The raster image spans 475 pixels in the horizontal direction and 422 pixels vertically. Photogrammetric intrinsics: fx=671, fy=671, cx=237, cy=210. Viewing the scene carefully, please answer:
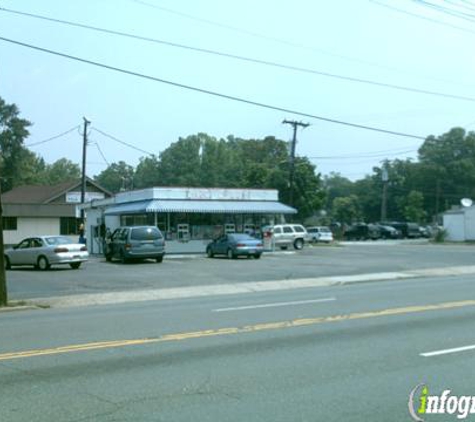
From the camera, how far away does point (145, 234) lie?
1214 inches

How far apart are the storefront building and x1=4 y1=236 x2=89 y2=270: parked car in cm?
990

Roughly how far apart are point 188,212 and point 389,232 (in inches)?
1337

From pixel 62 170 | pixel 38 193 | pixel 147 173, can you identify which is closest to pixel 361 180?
pixel 147 173

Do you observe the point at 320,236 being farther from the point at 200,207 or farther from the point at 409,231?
the point at 200,207

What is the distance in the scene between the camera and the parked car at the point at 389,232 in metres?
67.9

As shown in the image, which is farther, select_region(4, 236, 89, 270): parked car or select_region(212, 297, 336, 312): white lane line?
select_region(4, 236, 89, 270): parked car

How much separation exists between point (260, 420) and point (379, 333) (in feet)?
15.6

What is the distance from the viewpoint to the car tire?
27.0 meters

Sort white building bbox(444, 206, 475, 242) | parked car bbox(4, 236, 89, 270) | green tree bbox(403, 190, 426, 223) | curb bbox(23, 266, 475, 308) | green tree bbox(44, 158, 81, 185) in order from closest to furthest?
curb bbox(23, 266, 475, 308) → parked car bbox(4, 236, 89, 270) → white building bbox(444, 206, 475, 242) → green tree bbox(403, 190, 426, 223) → green tree bbox(44, 158, 81, 185)

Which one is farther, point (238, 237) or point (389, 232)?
point (389, 232)

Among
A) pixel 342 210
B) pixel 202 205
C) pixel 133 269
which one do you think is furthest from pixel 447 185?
pixel 133 269

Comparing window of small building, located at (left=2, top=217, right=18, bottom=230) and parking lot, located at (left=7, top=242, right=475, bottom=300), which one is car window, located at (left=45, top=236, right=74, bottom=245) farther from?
window of small building, located at (left=2, top=217, right=18, bottom=230)

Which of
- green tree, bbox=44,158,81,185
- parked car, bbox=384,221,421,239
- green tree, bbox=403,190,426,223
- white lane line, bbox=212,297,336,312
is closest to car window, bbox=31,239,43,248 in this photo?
white lane line, bbox=212,297,336,312

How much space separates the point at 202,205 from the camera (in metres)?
40.0
